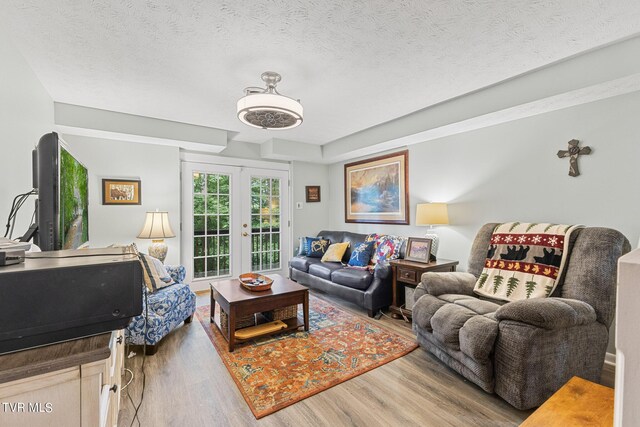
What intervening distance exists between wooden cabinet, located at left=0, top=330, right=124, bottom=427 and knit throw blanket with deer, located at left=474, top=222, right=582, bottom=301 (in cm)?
254

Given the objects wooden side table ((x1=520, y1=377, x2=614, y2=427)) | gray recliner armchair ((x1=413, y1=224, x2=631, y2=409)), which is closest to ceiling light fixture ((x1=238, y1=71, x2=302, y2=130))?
gray recliner armchair ((x1=413, y1=224, x2=631, y2=409))

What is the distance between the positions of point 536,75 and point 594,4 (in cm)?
81

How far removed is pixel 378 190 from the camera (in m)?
4.39

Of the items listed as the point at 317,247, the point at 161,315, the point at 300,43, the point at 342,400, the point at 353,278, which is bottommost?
the point at 342,400

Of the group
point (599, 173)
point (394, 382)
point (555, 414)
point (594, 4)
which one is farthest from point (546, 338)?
point (594, 4)

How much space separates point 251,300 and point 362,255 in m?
1.77

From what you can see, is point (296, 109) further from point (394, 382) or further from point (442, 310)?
point (394, 382)

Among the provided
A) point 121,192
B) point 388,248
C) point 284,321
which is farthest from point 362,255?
point 121,192

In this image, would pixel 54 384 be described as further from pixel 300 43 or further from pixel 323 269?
pixel 323 269

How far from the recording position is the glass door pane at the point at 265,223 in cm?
477

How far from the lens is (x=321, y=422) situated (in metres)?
1.67

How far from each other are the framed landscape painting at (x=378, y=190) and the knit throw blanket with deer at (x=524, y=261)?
4.97 ft

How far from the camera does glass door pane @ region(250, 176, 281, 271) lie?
4773 millimetres

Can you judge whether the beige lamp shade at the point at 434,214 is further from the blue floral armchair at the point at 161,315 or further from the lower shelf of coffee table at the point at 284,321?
the blue floral armchair at the point at 161,315
